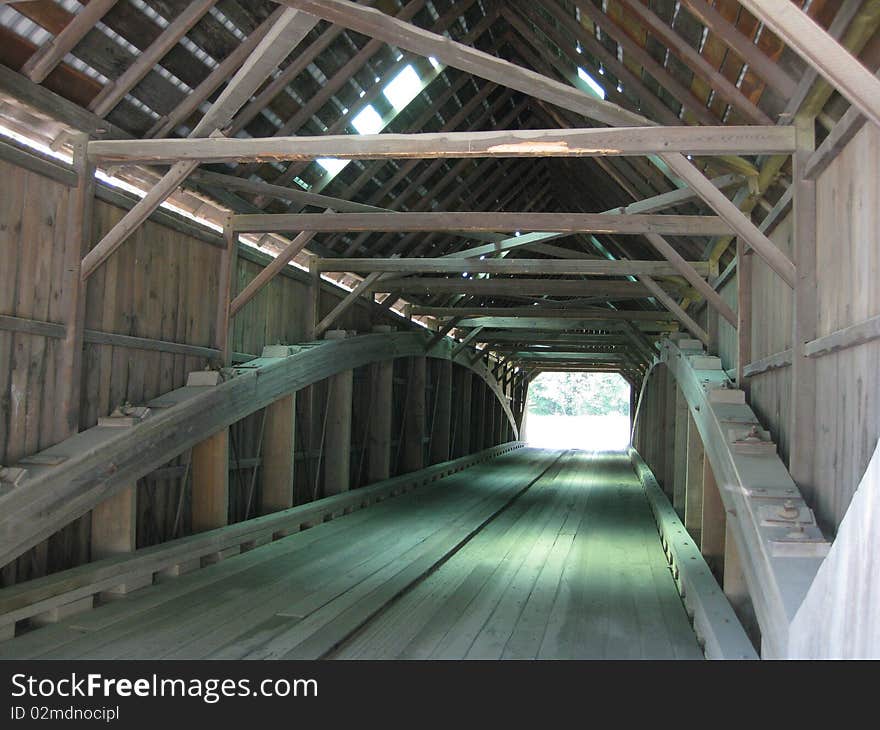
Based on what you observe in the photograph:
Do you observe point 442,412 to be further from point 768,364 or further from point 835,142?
point 835,142

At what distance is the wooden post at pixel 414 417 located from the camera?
12391mm

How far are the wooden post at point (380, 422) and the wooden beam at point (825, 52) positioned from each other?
8.06 meters

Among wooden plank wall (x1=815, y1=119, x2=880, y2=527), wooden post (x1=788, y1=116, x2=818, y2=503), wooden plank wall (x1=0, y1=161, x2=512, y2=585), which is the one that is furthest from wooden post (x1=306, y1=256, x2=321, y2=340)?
wooden plank wall (x1=815, y1=119, x2=880, y2=527)

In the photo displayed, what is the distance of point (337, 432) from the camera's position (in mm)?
9094

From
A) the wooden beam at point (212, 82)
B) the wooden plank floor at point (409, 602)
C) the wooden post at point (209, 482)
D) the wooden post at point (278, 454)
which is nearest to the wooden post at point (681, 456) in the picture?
the wooden plank floor at point (409, 602)

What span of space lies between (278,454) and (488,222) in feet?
9.57

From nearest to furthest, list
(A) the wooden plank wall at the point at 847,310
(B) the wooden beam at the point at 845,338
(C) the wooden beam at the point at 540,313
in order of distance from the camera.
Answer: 1. (B) the wooden beam at the point at 845,338
2. (A) the wooden plank wall at the point at 847,310
3. (C) the wooden beam at the point at 540,313

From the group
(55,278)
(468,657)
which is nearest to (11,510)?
(55,278)

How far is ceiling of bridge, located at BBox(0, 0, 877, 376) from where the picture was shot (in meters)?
4.48

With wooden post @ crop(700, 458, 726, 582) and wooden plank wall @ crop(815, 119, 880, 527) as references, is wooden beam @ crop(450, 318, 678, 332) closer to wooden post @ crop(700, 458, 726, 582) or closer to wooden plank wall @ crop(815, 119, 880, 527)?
wooden post @ crop(700, 458, 726, 582)

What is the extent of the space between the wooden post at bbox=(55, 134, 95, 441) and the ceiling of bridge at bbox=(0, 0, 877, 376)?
0.52 metres

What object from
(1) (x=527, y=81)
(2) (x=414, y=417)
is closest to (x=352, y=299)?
(2) (x=414, y=417)

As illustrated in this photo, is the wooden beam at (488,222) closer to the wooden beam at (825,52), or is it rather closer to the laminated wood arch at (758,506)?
the laminated wood arch at (758,506)

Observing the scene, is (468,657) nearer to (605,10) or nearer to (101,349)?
(101,349)
